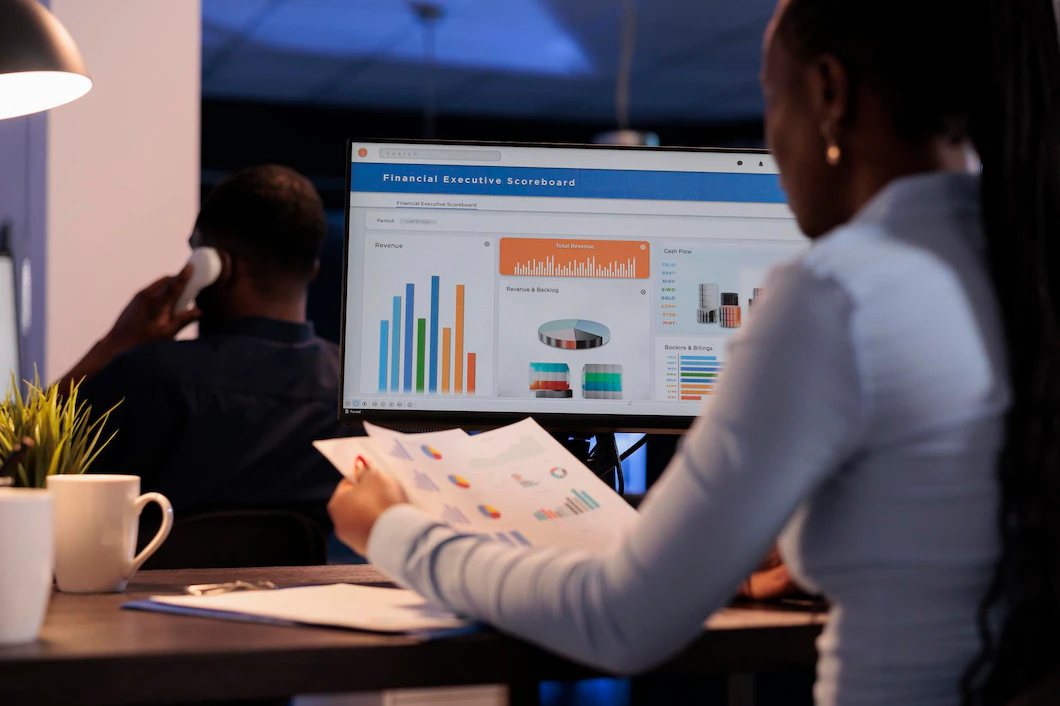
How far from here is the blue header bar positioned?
1.37 m

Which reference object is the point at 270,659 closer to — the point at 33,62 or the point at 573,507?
the point at 573,507

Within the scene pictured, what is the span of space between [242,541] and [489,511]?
0.74 m

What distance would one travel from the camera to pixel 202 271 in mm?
2117

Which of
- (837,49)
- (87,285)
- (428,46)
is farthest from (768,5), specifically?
(837,49)

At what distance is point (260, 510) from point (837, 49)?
1133 millimetres

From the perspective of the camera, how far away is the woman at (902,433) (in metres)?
0.69

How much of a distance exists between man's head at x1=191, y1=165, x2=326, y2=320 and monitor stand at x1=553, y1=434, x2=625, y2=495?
0.89 m

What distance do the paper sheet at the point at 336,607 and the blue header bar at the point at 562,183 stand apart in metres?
0.55

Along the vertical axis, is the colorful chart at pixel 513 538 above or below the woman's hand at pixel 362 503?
below

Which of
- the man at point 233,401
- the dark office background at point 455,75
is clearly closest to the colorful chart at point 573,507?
the man at point 233,401

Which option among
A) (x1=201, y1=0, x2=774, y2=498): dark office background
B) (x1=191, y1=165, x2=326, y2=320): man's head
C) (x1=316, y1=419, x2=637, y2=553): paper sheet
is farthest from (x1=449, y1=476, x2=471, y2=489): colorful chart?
(x1=201, y1=0, x2=774, y2=498): dark office background

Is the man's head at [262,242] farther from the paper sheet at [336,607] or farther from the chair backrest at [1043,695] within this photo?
the chair backrest at [1043,695]

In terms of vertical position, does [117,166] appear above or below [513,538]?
above

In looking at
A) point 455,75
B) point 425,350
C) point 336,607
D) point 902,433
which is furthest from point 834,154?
point 455,75
